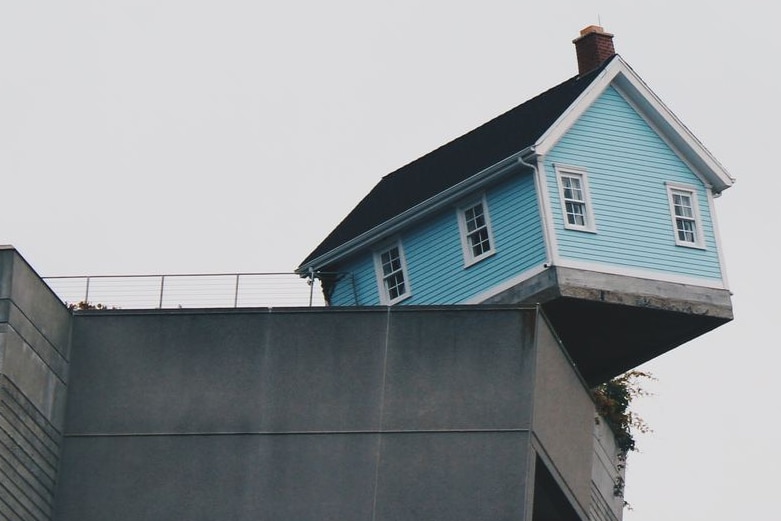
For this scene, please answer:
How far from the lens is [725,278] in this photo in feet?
151

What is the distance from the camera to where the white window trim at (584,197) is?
44.4m

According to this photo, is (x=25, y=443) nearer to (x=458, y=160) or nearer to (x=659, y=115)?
(x=458, y=160)

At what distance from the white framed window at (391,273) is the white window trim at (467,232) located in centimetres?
193

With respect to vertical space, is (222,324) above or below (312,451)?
above

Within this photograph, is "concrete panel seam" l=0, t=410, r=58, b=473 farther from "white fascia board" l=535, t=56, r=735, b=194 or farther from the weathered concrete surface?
"white fascia board" l=535, t=56, r=735, b=194

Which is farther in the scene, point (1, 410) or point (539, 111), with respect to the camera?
point (539, 111)

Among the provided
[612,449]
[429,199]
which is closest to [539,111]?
[429,199]

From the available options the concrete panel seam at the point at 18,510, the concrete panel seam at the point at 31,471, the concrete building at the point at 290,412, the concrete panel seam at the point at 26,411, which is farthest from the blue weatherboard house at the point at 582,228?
the concrete panel seam at the point at 18,510

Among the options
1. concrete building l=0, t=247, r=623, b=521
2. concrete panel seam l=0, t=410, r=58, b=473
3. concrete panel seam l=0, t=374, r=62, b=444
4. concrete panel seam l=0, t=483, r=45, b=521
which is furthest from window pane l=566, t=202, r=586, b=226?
concrete panel seam l=0, t=483, r=45, b=521

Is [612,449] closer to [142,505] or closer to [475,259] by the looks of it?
[475,259]

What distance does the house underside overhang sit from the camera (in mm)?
43562

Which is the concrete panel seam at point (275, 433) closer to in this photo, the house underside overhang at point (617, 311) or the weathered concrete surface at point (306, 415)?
the weathered concrete surface at point (306, 415)

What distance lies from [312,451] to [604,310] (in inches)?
298

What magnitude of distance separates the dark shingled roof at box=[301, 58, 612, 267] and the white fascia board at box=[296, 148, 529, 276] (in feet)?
0.82
